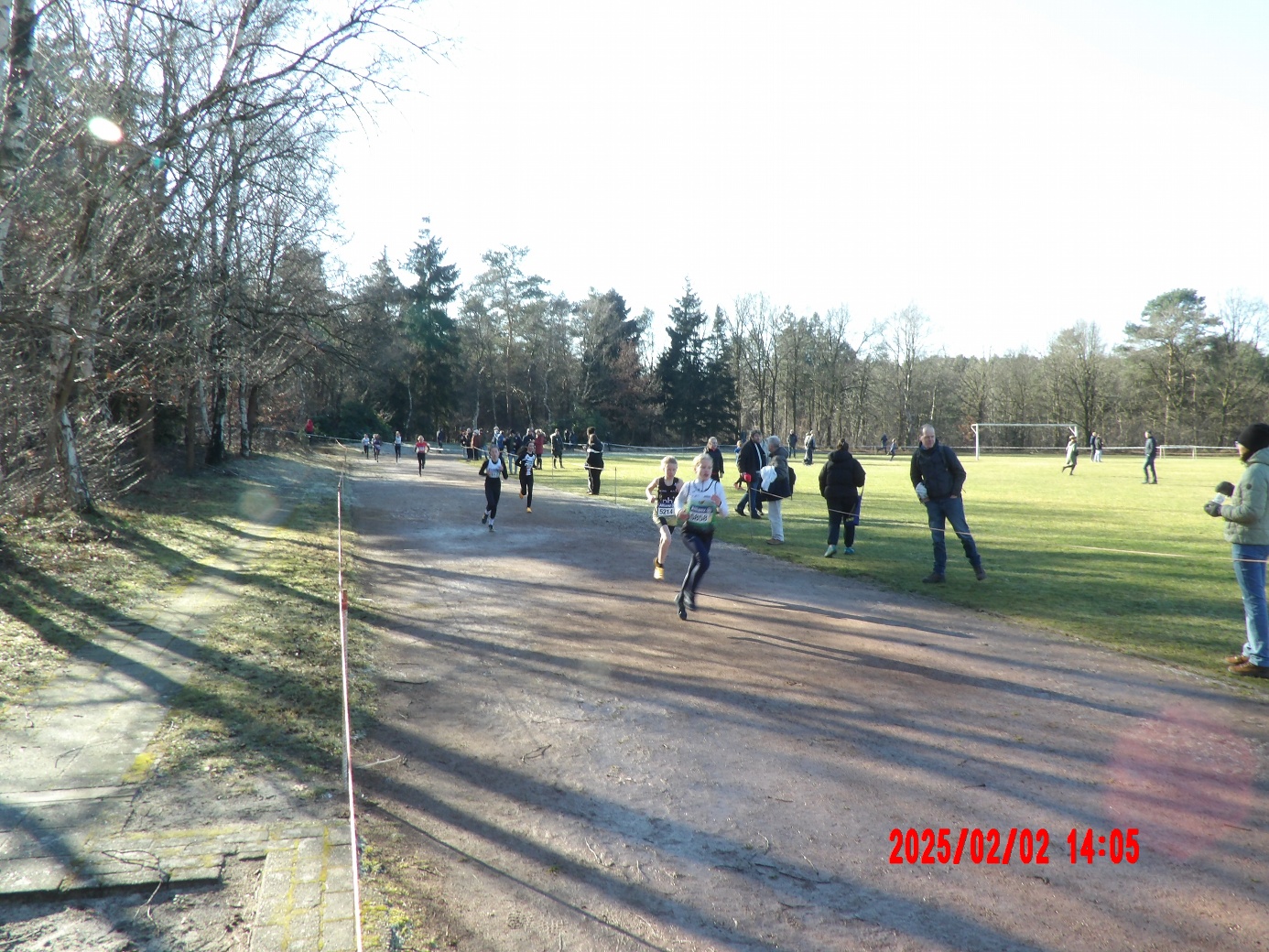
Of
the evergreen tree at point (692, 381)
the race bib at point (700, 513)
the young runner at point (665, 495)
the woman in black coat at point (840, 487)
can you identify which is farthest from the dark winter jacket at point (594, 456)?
the evergreen tree at point (692, 381)

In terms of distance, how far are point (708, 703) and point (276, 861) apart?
3263mm

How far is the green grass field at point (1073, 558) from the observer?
28.6 feet

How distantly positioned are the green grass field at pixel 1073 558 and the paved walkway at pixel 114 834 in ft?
24.2

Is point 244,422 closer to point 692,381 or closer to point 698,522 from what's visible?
point 698,522

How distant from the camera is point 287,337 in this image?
556 inches

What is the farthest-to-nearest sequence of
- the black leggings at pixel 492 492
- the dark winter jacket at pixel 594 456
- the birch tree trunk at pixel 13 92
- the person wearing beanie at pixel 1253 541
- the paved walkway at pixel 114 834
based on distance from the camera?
the dark winter jacket at pixel 594 456
the black leggings at pixel 492 492
the birch tree trunk at pixel 13 92
the person wearing beanie at pixel 1253 541
the paved walkway at pixel 114 834

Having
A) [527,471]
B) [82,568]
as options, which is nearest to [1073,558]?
[527,471]

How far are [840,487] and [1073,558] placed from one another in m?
4.07

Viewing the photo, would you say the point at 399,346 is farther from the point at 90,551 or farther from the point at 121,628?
the point at 121,628

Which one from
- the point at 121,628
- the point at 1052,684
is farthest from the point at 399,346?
the point at 1052,684

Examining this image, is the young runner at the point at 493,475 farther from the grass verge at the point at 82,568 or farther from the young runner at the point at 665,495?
the young runner at the point at 665,495

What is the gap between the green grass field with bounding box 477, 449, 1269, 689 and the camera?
8.71 metres

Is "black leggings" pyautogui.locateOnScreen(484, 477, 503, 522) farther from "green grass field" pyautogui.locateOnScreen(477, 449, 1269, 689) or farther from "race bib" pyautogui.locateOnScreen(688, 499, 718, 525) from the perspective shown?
"race bib" pyautogui.locateOnScreen(688, 499, 718, 525)

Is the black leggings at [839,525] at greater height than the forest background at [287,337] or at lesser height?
lesser
